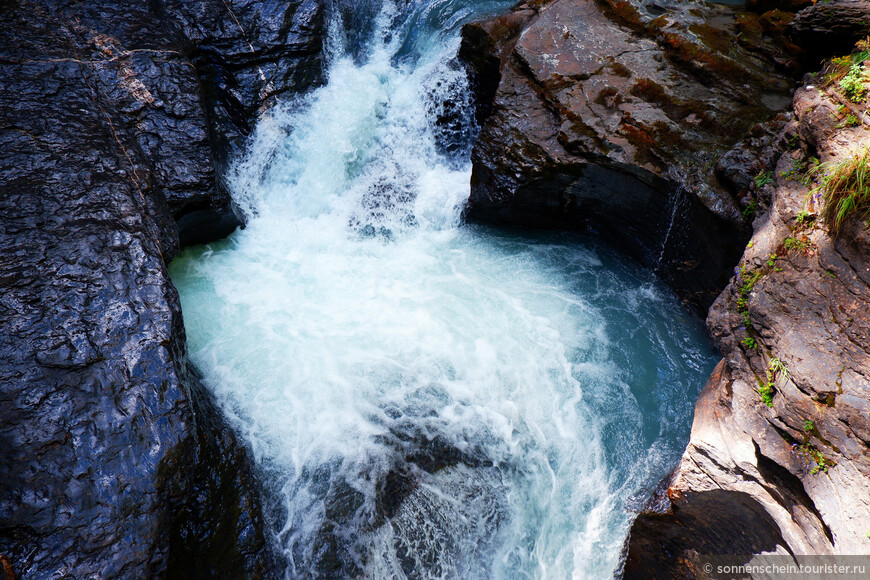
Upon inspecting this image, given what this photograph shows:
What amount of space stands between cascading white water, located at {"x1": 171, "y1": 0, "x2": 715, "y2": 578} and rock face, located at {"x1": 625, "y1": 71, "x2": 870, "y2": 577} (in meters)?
0.69

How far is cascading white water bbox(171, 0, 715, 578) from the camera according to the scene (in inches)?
142

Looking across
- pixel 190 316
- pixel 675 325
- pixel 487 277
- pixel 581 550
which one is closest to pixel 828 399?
pixel 581 550

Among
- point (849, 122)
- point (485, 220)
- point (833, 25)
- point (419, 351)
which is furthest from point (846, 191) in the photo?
point (485, 220)

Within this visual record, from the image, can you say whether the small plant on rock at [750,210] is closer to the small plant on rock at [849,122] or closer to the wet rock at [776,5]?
the small plant on rock at [849,122]

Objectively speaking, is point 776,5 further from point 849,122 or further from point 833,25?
point 849,122

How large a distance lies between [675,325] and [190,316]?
5.20 metres

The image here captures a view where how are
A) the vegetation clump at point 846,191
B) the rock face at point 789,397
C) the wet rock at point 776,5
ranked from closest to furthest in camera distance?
the rock face at point 789,397 → the vegetation clump at point 846,191 → the wet rock at point 776,5

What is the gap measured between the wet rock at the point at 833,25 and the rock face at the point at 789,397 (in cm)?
51

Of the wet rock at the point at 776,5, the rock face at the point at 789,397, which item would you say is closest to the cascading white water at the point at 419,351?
the rock face at the point at 789,397

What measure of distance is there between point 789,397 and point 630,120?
11.5 ft

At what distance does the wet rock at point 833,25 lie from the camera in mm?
3697

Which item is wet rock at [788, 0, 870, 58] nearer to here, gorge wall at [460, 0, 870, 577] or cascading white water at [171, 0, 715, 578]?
gorge wall at [460, 0, 870, 577]

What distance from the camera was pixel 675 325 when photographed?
5.18 meters

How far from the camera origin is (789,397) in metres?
2.81
